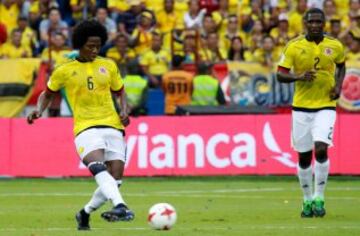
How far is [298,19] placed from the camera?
29.4m

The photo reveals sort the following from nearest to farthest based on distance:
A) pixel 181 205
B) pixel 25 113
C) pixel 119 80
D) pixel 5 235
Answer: pixel 5 235
pixel 119 80
pixel 181 205
pixel 25 113

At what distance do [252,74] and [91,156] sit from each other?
14020 millimetres

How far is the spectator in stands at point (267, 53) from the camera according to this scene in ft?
91.2

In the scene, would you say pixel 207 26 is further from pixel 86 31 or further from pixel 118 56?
pixel 86 31

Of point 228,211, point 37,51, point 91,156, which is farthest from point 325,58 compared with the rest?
point 37,51

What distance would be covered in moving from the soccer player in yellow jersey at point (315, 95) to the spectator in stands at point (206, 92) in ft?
33.0

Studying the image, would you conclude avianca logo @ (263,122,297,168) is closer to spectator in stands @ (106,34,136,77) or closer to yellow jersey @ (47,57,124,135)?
spectator in stands @ (106,34,136,77)

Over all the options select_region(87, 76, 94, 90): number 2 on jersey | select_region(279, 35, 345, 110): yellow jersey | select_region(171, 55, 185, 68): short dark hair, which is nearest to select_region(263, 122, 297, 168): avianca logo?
select_region(171, 55, 185, 68): short dark hair

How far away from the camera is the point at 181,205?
18.3 metres

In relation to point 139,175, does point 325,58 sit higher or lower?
higher

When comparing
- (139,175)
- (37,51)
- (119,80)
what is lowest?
(139,175)

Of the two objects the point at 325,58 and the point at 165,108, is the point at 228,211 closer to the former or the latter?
the point at 325,58

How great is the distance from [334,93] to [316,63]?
1.63ft

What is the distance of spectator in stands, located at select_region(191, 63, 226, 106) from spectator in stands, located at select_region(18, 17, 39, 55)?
4.04m
